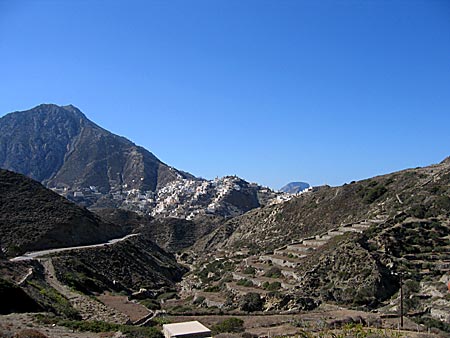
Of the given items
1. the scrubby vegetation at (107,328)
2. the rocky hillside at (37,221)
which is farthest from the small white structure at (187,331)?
the rocky hillside at (37,221)

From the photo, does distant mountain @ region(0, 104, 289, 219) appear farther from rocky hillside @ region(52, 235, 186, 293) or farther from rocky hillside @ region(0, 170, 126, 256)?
rocky hillside @ region(52, 235, 186, 293)

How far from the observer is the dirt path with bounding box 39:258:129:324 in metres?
20.8

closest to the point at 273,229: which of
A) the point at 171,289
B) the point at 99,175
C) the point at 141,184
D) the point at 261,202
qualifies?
the point at 171,289

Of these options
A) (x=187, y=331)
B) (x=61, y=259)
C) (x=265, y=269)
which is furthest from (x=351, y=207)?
(x=187, y=331)

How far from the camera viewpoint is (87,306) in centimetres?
2355

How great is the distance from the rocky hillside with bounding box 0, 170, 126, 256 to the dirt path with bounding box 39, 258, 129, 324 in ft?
33.2

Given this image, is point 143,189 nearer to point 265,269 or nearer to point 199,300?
point 265,269

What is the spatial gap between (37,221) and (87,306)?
2695cm

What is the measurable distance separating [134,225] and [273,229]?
128ft

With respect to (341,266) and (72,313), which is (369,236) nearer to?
(341,266)

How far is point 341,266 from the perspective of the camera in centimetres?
2709

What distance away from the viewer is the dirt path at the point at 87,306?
2080cm

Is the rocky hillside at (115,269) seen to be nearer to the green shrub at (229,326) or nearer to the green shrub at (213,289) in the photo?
the green shrub at (213,289)

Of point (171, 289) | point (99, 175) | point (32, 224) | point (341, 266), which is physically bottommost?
point (171, 289)
